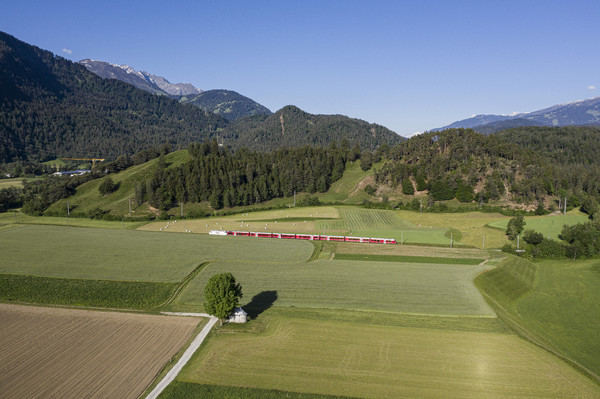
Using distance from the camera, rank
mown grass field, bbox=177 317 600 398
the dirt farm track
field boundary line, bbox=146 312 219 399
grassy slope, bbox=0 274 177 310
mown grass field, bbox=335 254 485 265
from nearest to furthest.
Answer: the dirt farm track, field boundary line, bbox=146 312 219 399, mown grass field, bbox=177 317 600 398, grassy slope, bbox=0 274 177 310, mown grass field, bbox=335 254 485 265

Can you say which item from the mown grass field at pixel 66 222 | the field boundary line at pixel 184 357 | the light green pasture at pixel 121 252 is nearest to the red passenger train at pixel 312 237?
the light green pasture at pixel 121 252

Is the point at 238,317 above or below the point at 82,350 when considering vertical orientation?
above

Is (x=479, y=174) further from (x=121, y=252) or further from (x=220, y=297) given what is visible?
(x=220, y=297)

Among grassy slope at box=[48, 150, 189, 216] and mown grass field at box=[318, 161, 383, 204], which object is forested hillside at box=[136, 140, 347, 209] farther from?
grassy slope at box=[48, 150, 189, 216]

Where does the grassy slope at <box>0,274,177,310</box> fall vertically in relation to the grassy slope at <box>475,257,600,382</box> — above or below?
above

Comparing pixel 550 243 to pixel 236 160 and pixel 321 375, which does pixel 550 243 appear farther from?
pixel 236 160

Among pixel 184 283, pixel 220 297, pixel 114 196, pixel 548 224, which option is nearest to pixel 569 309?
pixel 220 297

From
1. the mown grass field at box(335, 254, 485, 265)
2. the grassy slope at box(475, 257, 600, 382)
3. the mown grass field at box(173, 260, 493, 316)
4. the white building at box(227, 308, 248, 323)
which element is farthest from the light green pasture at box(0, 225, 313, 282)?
the grassy slope at box(475, 257, 600, 382)
